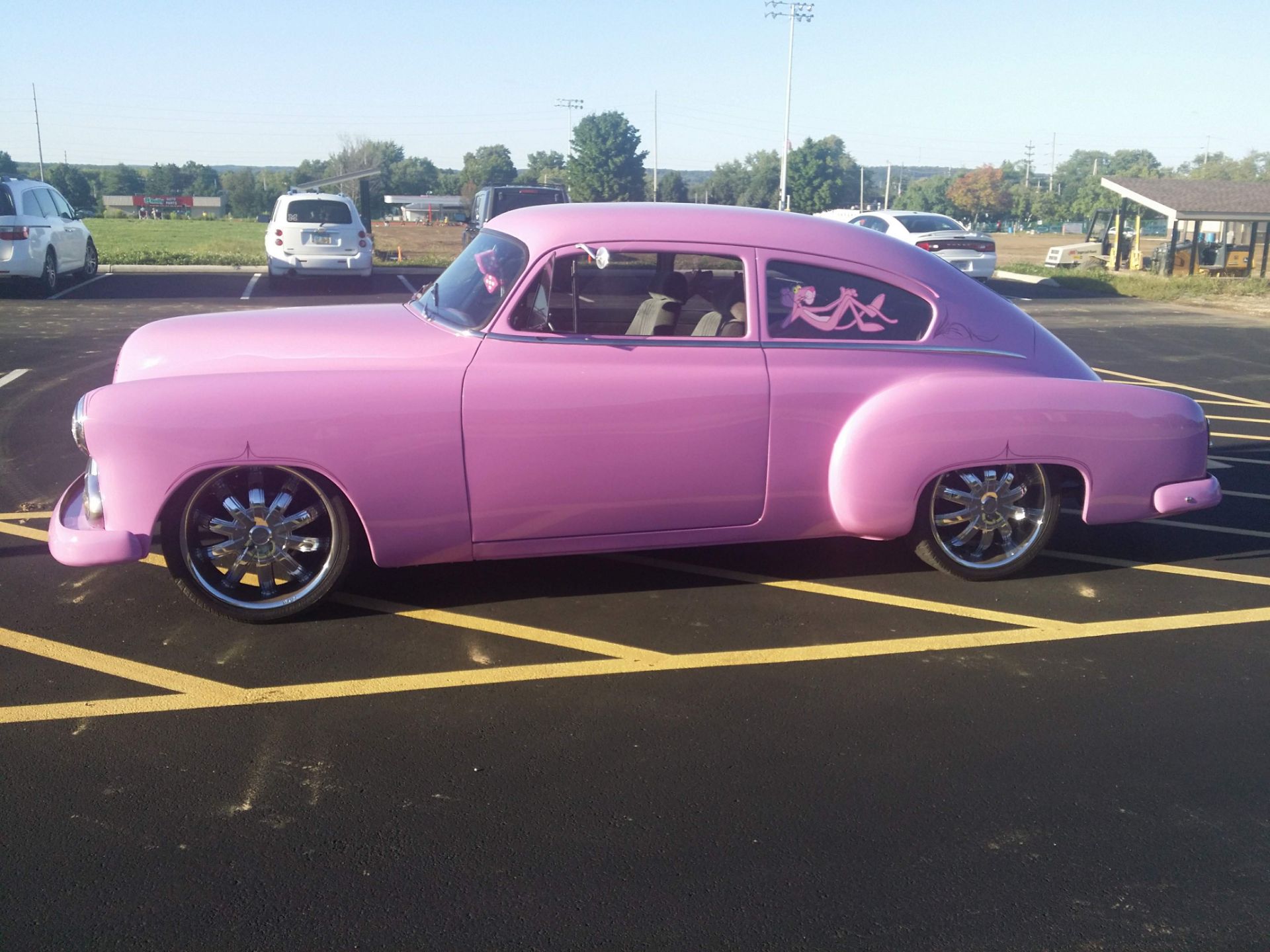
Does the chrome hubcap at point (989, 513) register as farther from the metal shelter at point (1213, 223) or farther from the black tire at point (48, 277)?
the metal shelter at point (1213, 223)

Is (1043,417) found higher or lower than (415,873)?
higher

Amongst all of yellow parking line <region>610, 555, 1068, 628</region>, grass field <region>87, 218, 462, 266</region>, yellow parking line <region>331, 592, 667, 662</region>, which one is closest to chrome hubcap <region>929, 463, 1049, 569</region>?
yellow parking line <region>610, 555, 1068, 628</region>

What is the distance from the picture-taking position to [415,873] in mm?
2986

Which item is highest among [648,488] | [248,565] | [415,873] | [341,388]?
[341,388]

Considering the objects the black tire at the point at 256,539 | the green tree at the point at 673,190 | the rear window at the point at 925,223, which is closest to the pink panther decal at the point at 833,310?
the black tire at the point at 256,539

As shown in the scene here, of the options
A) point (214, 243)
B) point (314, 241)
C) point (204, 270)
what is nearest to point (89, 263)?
point (204, 270)

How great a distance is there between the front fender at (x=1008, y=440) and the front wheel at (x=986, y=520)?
0.52 ft

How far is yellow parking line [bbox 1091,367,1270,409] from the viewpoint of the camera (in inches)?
399

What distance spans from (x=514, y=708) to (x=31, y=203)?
15.2 meters

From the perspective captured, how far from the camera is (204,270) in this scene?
22.4m

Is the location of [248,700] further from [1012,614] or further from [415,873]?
[1012,614]

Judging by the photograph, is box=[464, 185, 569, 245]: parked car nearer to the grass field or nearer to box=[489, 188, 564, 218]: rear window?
box=[489, 188, 564, 218]: rear window

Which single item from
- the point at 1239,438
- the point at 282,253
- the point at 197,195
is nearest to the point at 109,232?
the point at 282,253

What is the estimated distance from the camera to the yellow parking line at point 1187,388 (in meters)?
10.1
